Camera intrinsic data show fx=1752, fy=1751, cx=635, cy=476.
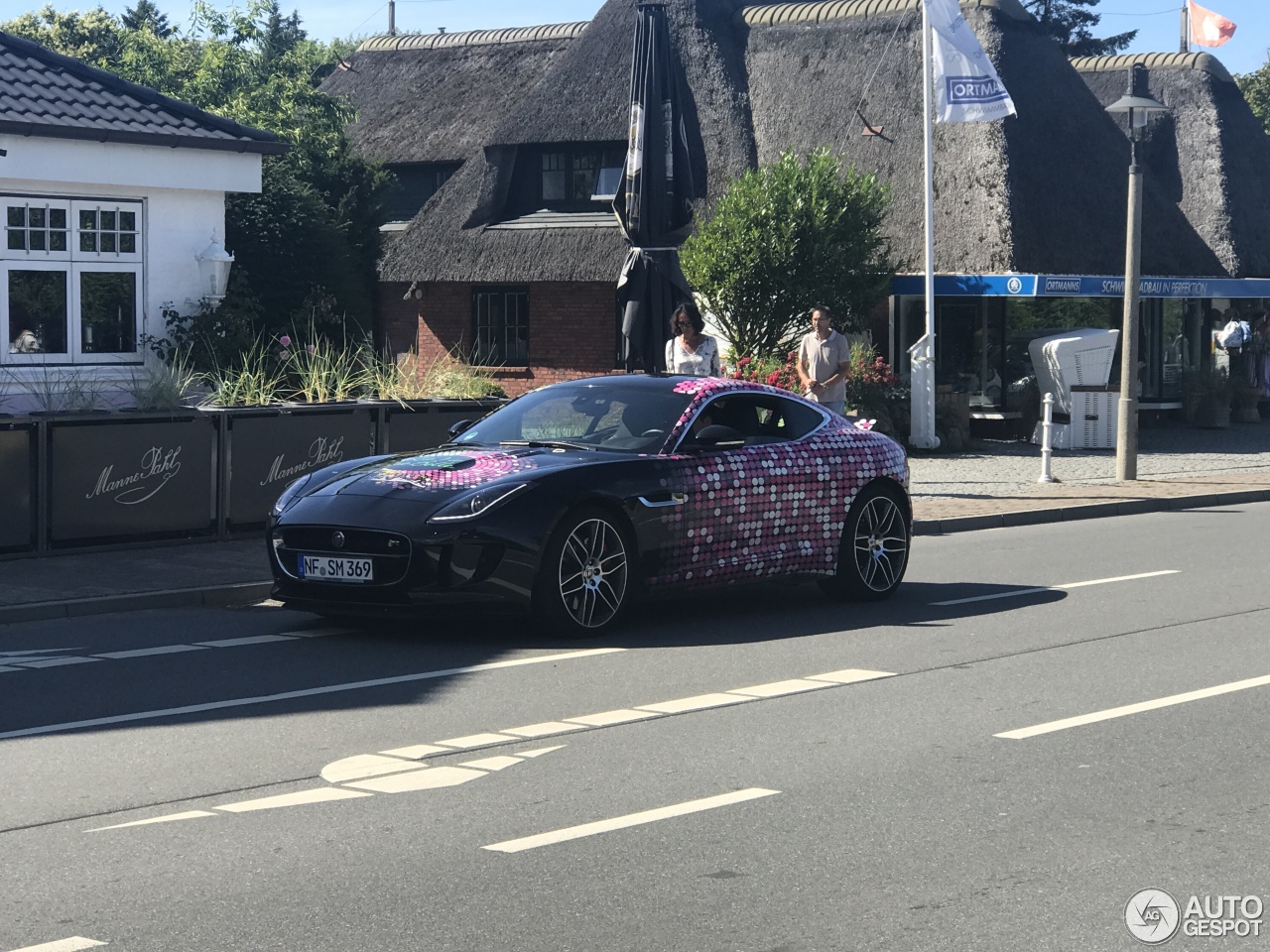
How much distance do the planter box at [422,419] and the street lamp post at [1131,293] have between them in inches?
325

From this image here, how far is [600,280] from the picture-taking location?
32.8 metres

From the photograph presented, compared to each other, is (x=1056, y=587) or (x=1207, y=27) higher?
(x=1207, y=27)

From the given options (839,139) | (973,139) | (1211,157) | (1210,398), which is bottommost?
(1210,398)

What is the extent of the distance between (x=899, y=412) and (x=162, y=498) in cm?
1444

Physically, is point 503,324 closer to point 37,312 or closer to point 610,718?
point 37,312

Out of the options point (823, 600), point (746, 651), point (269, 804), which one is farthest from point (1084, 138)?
point (269, 804)

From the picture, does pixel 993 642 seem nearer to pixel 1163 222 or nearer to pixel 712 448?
pixel 712 448

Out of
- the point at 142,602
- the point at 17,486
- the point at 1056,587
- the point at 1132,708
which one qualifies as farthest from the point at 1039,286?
the point at 1132,708

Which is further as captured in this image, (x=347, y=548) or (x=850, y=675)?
(x=347, y=548)

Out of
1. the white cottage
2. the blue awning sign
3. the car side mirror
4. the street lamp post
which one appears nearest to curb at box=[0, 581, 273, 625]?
the car side mirror

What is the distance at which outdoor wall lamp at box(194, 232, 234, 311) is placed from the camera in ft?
63.6

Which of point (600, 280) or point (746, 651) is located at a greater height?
point (600, 280)

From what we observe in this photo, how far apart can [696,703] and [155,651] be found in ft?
10.8

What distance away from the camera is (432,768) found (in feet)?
23.1
